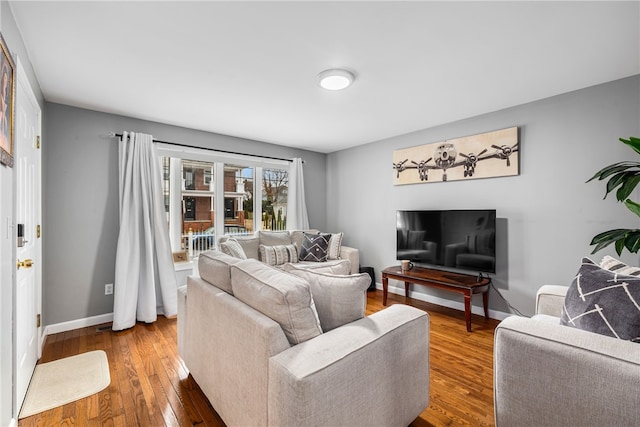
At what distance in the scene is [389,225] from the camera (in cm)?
455

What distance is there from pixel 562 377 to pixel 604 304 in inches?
16.5

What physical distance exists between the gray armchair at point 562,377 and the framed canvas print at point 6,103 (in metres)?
2.65

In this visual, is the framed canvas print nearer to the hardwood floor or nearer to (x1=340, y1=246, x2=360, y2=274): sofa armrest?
the hardwood floor

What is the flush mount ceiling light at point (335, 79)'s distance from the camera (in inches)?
94.2

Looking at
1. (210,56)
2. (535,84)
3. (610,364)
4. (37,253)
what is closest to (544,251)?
(535,84)

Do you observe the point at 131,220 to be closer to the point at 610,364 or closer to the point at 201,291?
the point at 201,291

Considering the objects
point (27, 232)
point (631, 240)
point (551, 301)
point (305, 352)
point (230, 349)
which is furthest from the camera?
point (27, 232)

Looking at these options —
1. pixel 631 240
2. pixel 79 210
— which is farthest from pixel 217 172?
pixel 631 240

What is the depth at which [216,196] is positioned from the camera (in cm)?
432

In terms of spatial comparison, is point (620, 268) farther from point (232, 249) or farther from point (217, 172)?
point (217, 172)

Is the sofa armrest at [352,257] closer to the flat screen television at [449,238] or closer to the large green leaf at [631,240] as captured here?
the flat screen television at [449,238]

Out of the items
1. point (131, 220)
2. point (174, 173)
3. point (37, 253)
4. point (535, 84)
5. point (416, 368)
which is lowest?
point (416, 368)

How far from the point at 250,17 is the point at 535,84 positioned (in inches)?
99.7

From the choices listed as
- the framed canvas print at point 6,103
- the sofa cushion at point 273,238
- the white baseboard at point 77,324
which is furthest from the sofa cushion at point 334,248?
the framed canvas print at point 6,103
